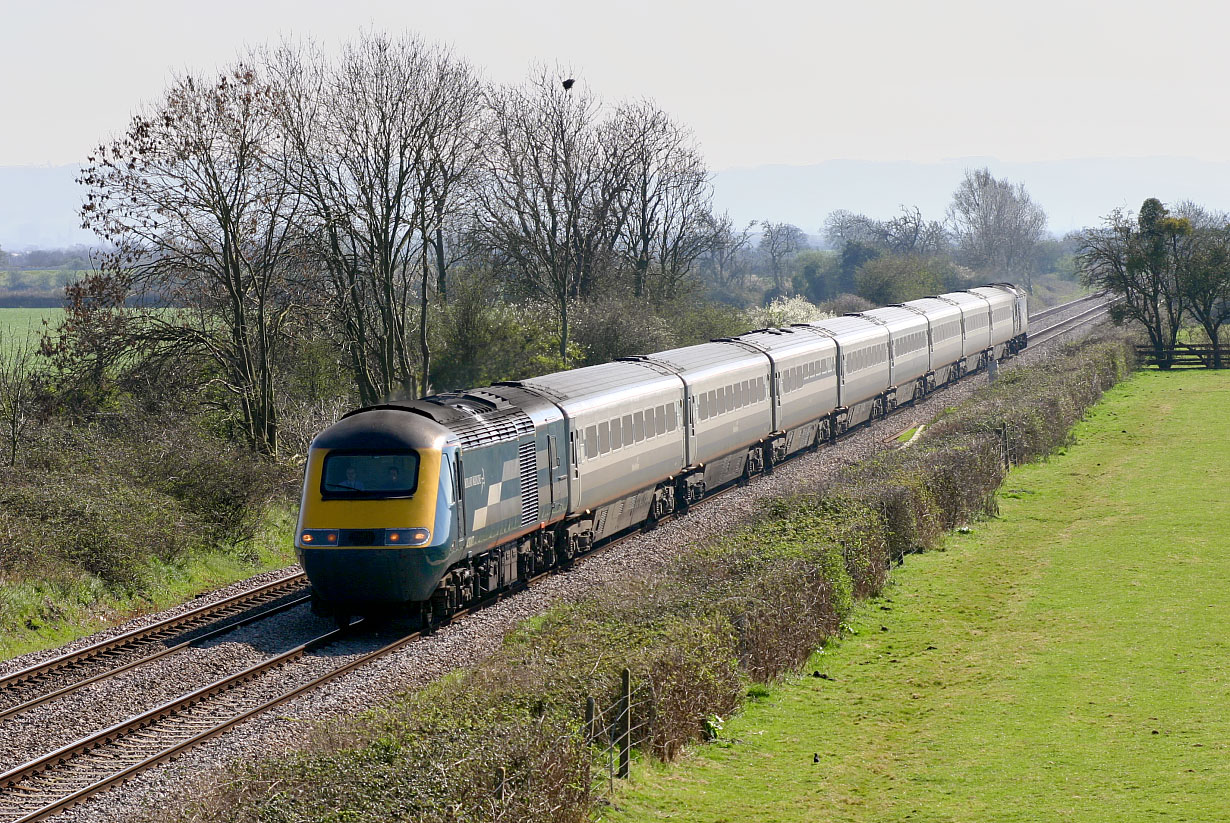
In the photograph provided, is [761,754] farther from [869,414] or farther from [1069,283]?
[1069,283]

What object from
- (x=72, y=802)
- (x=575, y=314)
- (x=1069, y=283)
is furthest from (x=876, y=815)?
(x=1069, y=283)

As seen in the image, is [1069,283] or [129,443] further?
[1069,283]

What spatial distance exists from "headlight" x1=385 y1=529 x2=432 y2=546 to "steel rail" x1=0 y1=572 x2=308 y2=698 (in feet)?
13.3

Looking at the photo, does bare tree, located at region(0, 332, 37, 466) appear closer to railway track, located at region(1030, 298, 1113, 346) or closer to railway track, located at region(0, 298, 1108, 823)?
railway track, located at region(0, 298, 1108, 823)

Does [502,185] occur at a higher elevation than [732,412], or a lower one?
higher

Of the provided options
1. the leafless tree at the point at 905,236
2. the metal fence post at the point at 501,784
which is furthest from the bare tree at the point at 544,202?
the leafless tree at the point at 905,236

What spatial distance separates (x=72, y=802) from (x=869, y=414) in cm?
3476

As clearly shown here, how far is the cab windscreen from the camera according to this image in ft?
58.9

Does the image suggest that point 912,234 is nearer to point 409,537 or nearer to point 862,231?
point 862,231

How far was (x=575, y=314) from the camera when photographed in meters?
53.3

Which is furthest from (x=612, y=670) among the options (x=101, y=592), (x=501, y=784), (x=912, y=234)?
(x=912, y=234)

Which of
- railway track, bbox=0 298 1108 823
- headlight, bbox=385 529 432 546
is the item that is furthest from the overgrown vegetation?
railway track, bbox=0 298 1108 823

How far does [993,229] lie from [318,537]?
131923 mm

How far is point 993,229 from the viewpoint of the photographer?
139125mm
